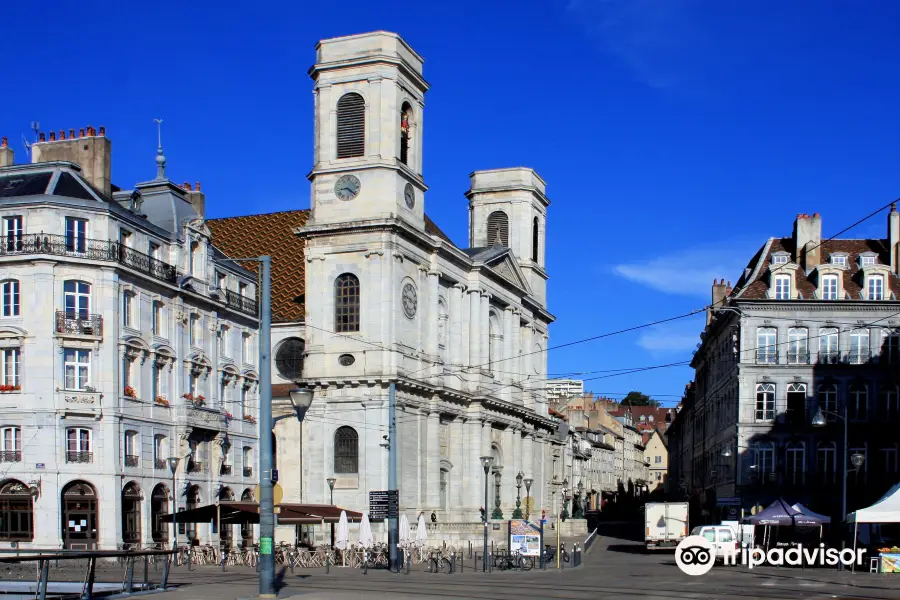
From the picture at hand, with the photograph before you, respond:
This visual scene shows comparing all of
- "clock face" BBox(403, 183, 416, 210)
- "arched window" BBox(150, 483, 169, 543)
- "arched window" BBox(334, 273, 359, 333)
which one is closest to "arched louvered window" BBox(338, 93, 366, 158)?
"clock face" BBox(403, 183, 416, 210)

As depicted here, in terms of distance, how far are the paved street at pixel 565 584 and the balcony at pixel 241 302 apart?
1939cm

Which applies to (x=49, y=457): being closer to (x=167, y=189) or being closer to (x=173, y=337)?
(x=173, y=337)

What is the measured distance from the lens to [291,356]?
70.2 m

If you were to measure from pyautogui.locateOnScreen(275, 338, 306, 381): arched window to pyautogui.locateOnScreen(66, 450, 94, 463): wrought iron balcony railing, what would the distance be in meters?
21.2

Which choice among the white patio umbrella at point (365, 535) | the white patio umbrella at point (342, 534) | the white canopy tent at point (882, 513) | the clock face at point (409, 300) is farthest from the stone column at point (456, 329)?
the white canopy tent at point (882, 513)

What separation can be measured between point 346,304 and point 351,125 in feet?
29.8

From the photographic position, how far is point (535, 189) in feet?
290

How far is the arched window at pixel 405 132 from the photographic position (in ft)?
221

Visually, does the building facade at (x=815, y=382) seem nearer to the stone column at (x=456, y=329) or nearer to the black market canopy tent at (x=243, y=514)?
the stone column at (x=456, y=329)

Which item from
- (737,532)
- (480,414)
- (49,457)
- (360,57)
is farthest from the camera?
(480,414)

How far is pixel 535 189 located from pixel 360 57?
85.0ft

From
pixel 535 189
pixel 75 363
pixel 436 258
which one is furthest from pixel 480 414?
pixel 75 363

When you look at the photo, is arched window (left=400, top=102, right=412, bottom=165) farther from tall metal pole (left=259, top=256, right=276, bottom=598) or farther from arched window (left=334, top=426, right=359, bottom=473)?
tall metal pole (left=259, top=256, right=276, bottom=598)

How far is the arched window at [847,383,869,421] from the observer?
7000 centimetres
